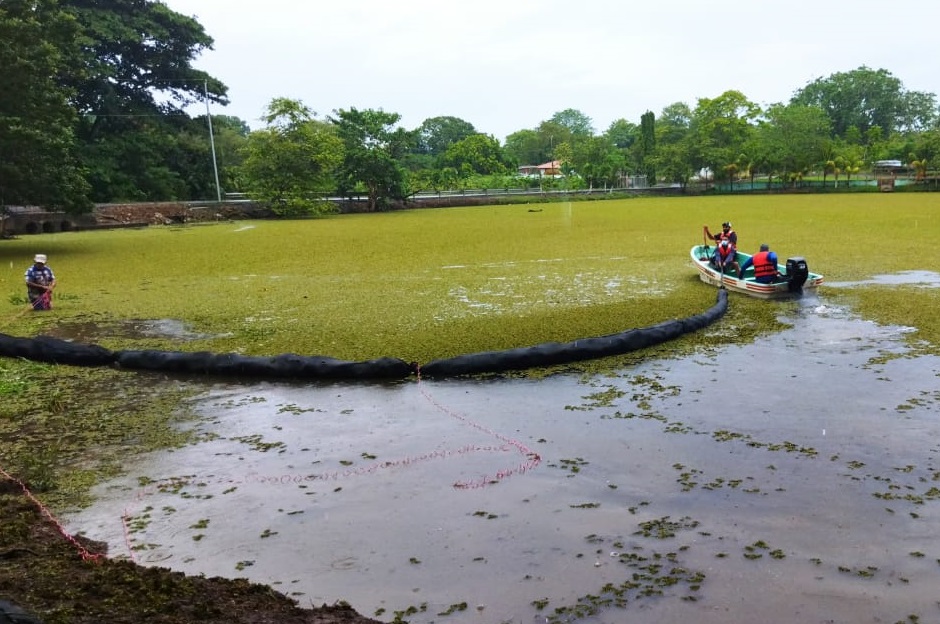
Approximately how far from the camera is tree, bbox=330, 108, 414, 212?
3394 centimetres

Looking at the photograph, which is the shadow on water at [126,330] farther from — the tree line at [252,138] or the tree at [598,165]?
the tree at [598,165]

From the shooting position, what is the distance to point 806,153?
43812mm

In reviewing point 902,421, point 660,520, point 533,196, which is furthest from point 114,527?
point 533,196

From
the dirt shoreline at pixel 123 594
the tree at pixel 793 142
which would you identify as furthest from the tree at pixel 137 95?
the tree at pixel 793 142

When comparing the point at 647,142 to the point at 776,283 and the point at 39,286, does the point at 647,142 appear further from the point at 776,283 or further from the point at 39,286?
the point at 39,286

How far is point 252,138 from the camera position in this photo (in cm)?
3200

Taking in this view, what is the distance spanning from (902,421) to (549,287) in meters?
5.89

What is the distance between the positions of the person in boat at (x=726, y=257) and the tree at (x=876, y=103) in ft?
199

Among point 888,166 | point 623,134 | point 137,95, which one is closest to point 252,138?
point 137,95

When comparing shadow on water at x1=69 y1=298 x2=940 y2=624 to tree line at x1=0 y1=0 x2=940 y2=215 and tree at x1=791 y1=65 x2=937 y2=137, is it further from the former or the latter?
tree at x1=791 y1=65 x2=937 y2=137

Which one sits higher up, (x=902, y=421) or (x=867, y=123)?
(x=867, y=123)

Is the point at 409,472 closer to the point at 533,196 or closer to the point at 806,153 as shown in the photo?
the point at 533,196

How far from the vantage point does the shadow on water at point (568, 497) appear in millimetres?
3000

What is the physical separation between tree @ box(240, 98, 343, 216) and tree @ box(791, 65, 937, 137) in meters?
49.9
